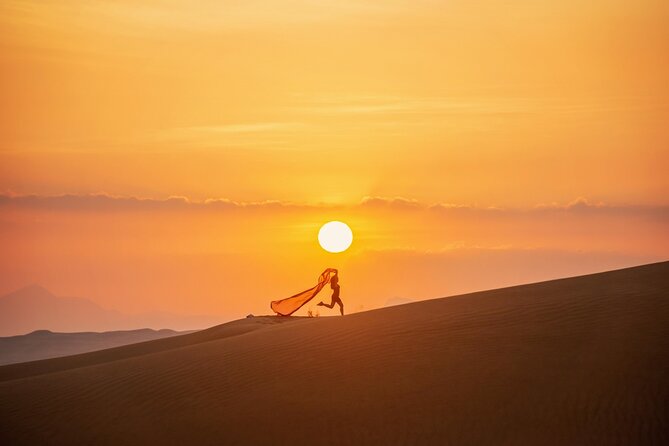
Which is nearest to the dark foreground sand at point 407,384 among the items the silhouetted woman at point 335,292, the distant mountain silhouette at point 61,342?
the silhouetted woman at point 335,292

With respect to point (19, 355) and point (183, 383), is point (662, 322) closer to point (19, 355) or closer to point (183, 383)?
point (183, 383)

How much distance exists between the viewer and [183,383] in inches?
837

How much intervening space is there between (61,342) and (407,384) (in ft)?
405

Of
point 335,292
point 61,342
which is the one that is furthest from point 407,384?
point 61,342

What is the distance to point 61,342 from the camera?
137 meters

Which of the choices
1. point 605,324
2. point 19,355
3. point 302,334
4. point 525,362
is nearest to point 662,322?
point 605,324

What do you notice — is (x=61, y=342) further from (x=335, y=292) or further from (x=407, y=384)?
(x=407, y=384)

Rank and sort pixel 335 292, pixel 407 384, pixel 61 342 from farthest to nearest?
pixel 61 342
pixel 335 292
pixel 407 384

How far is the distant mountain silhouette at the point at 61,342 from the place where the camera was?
12096cm

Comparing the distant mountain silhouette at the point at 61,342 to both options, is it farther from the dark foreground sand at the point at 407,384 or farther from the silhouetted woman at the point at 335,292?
the dark foreground sand at the point at 407,384

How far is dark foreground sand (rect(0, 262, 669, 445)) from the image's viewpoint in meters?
16.9

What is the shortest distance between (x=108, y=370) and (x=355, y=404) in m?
7.34

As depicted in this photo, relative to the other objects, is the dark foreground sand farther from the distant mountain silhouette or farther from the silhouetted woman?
the distant mountain silhouette

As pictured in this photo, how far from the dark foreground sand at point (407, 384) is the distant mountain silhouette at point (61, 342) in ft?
310
